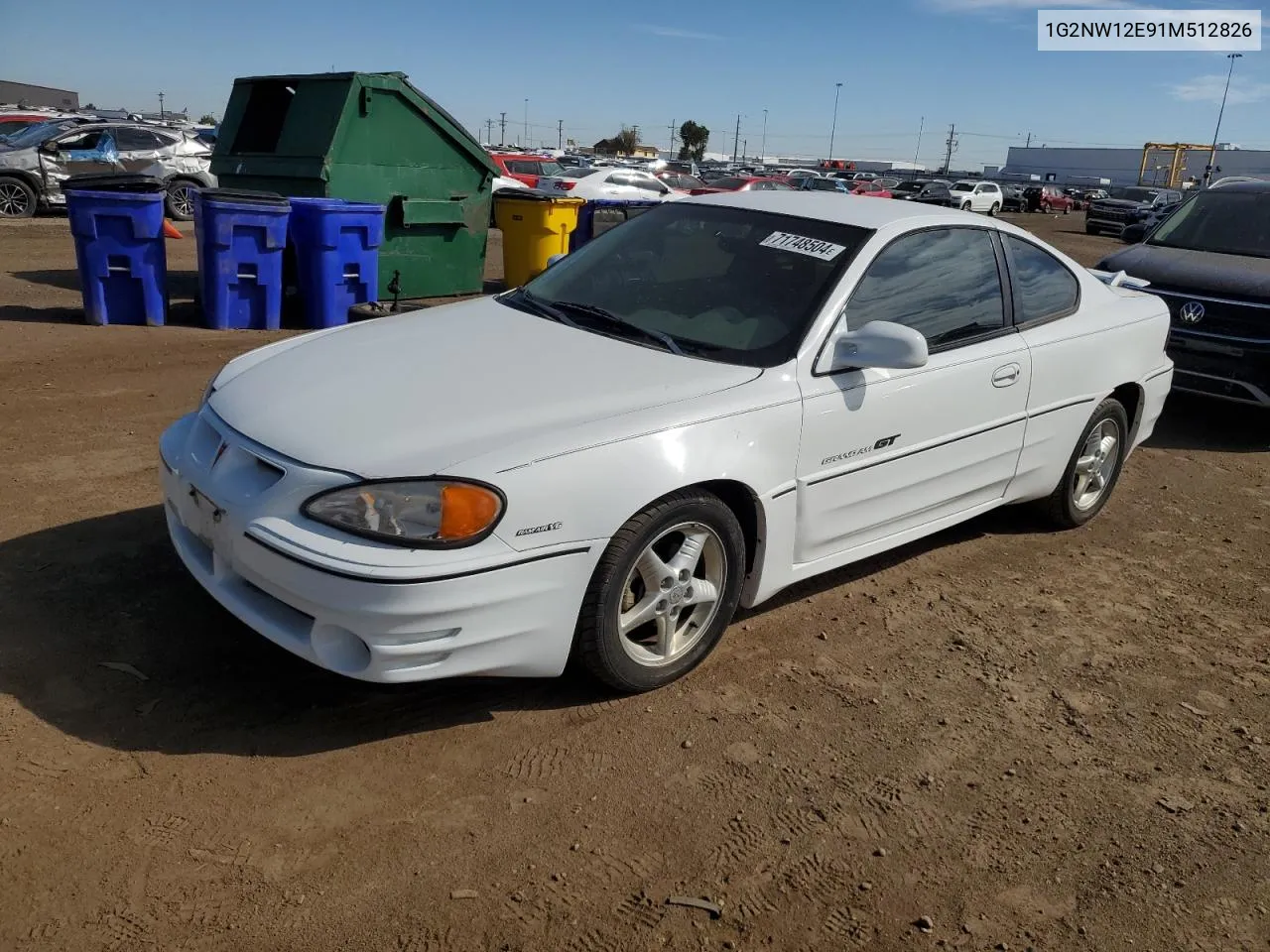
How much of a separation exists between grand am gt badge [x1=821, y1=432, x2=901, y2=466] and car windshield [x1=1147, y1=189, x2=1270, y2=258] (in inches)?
217

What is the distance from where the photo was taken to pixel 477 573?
9.00ft

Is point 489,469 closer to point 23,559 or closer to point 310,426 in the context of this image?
point 310,426

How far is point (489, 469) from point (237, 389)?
115cm

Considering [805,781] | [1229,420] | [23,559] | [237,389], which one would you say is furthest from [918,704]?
[1229,420]

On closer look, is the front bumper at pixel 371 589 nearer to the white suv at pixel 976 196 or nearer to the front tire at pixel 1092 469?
the front tire at pixel 1092 469

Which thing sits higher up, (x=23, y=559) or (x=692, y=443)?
(x=692, y=443)

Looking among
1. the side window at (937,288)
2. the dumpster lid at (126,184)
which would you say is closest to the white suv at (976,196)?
the dumpster lid at (126,184)

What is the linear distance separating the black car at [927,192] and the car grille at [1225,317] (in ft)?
89.4

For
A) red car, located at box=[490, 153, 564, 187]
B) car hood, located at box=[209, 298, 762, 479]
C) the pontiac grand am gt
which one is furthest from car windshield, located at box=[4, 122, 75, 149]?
car hood, located at box=[209, 298, 762, 479]

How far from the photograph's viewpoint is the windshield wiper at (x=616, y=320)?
3578 mm

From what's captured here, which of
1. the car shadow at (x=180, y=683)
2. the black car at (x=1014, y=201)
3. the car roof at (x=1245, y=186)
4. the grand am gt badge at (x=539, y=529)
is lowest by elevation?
the black car at (x=1014, y=201)

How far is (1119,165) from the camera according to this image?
99438 millimetres

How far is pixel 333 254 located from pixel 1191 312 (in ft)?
21.9

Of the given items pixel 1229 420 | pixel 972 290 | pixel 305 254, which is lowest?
pixel 1229 420
